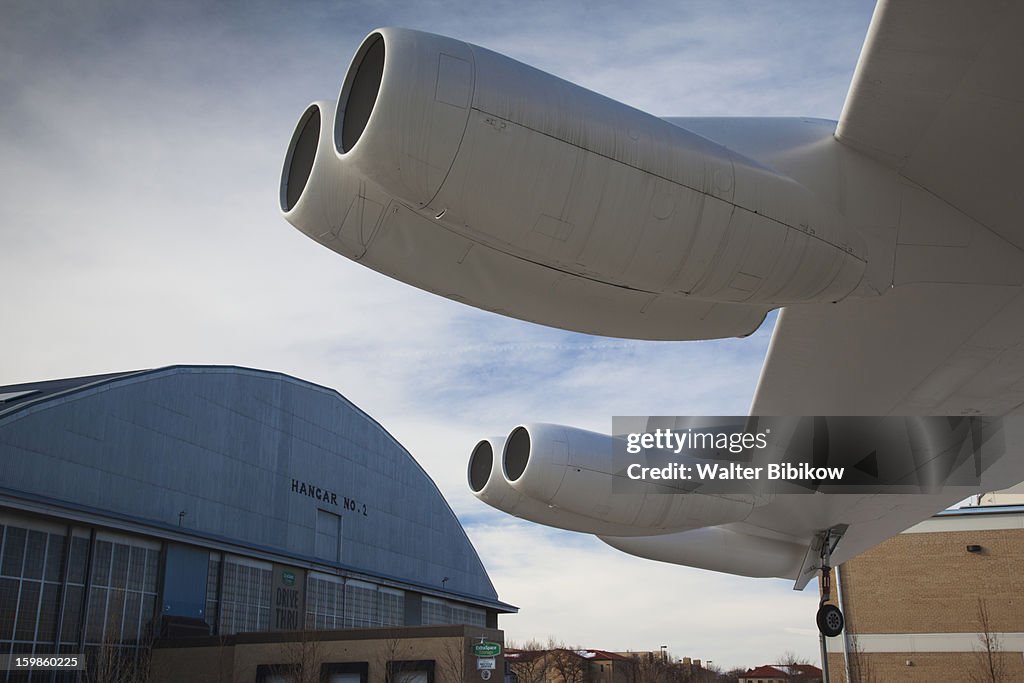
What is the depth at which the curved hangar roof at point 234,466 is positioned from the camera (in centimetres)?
2672

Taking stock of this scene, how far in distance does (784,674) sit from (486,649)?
65.7 m

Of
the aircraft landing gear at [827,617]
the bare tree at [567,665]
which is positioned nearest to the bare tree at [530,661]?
the bare tree at [567,665]

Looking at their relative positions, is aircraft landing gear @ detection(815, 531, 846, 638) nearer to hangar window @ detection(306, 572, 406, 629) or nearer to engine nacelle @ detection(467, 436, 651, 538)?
engine nacelle @ detection(467, 436, 651, 538)

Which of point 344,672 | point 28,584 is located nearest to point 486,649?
point 344,672

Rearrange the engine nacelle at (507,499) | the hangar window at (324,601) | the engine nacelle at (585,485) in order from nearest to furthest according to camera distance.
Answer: the engine nacelle at (585,485), the engine nacelle at (507,499), the hangar window at (324,601)

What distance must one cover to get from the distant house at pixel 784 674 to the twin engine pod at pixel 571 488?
77.9 m

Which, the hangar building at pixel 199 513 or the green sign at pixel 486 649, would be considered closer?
the hangar building at pixel 199 513

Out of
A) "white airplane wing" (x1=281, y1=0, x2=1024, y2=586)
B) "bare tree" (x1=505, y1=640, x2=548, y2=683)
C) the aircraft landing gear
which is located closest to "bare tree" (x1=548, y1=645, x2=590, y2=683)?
"bare tree" (x1=505, y1=640, x2=548, y2=683)

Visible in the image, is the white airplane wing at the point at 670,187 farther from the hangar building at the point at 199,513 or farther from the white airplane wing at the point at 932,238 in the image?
the hangar building at the point at 199,513

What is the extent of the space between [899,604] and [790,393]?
30.3 meters

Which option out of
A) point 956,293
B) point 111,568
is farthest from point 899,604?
point 956,293

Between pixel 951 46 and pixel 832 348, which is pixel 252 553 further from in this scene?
pixel 951 46

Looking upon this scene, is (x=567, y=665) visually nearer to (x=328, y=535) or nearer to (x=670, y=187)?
(x=328, y=535)

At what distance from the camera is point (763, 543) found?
16.6m
